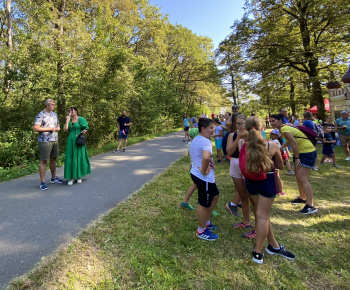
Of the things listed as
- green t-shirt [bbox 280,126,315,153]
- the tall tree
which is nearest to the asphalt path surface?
green t-shirt [bbox 280,126,315,153]

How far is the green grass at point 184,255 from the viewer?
2.29 m

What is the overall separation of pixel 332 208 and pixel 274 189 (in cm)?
Answer: 273

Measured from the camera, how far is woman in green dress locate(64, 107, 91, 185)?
5.13 m

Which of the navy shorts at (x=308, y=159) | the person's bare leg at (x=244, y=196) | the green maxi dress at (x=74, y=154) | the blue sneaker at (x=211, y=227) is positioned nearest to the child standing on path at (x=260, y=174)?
the person's bare leg at (x=244, y=196)

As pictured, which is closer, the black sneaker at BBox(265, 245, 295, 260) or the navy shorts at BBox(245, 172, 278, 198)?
the navy shorts at BBox(245, 172, 278, 198)

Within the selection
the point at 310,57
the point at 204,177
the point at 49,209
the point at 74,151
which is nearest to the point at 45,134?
the point at 74,151

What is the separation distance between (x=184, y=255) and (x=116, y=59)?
35.2 ft

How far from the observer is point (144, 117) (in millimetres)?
17594

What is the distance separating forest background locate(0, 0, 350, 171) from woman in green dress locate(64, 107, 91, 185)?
12.0 feet

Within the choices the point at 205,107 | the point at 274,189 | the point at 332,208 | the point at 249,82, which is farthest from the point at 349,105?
the point at 205,107

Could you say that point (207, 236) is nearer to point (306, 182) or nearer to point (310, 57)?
point (306, 182)

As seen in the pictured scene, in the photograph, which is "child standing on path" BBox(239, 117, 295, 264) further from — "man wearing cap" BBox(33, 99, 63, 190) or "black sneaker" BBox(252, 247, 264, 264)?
"man wearing cap" BBox(33, 99, 63, 190)

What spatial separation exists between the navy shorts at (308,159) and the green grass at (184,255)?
0.92 metres

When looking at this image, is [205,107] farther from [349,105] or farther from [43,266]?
[43,266]
